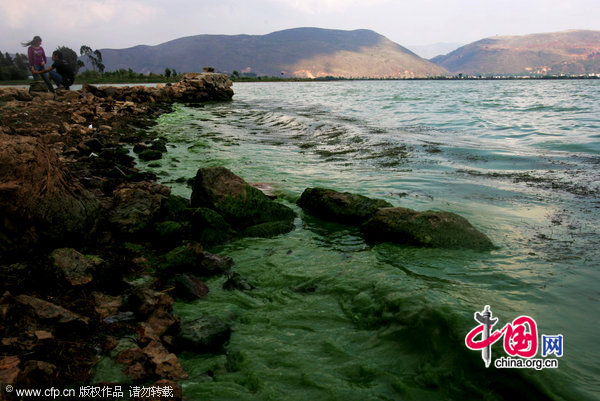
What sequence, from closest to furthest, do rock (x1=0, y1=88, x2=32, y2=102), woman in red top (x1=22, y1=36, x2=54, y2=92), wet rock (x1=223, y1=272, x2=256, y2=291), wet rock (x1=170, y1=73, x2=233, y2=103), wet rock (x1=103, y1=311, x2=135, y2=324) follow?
wet rock (x1=103, y1=311, x2=135, y2=324)
wet rock (x1=223, y1=272, x2=256, y2=291)
rock (x1=0, y1=88, x2=32, y2=102)
woman in red top (x1=22, y1=36, x2=54, y2=92)
wet rock (x1=170, y1=73, x2=233, y2=103)

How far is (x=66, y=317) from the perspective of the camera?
8.63 feet

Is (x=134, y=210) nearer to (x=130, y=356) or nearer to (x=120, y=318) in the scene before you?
(x=120, y=318)

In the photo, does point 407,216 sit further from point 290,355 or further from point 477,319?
point 290,355

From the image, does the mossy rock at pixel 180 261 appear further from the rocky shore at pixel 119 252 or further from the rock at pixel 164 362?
the rock at pixel 164 362

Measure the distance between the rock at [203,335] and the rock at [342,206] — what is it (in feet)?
10.1

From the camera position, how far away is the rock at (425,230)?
15.5 ft

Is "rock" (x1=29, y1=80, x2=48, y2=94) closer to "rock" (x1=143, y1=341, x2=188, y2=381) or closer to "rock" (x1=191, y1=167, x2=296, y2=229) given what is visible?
"rock" (x1=191, y1=167, x2=296, y2=229)

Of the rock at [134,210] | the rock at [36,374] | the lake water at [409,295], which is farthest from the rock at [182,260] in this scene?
the rock at [36,374]

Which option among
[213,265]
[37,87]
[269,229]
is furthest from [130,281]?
[37,87]

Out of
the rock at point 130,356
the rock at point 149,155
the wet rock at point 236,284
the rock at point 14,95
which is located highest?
the rock at point 14,95

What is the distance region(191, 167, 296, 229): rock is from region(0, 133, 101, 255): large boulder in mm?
1618

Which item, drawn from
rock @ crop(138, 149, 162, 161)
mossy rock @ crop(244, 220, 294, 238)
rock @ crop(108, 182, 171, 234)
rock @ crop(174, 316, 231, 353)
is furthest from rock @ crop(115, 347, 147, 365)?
rock @ crop(138, 149, 162, 161)

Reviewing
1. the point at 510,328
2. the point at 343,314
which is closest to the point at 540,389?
the point at 510,328

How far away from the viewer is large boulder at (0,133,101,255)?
3539 millimetres
